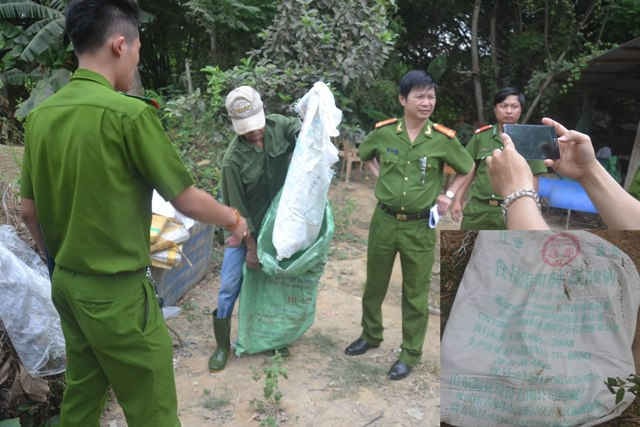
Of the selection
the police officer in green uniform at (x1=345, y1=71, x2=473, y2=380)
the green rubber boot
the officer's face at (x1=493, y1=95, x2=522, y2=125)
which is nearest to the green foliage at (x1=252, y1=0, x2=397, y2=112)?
the officer's face at (x1=493, y1=95, x2=522, y2=125)

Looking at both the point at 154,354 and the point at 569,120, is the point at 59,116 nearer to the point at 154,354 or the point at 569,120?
the point at 154,354

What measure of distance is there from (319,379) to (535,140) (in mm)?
2147

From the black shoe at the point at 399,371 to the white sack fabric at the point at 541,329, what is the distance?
1982 mm

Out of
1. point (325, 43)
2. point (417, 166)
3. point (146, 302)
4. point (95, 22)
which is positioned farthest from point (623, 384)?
point (325, 43)

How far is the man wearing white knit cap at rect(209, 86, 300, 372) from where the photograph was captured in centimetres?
282

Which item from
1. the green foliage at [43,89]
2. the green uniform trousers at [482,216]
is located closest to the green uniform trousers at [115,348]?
the green uniform trousers at [482,216]

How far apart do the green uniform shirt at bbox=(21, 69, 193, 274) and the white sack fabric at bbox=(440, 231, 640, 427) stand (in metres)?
1.03

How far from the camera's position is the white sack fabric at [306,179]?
9.06 feet

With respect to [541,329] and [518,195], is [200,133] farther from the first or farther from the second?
[541,329]

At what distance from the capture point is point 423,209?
10.0ft

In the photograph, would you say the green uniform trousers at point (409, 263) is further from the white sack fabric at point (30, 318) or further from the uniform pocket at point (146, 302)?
the white sack fabric at point (30, 318)

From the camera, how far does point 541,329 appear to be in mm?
1143

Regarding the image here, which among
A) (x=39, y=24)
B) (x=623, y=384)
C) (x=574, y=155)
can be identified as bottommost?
(x=623, y=384)

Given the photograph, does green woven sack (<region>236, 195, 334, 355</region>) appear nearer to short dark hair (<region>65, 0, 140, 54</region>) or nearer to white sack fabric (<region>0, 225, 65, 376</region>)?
white sack fabric (<region>0, 225, 65, 376</region>)
